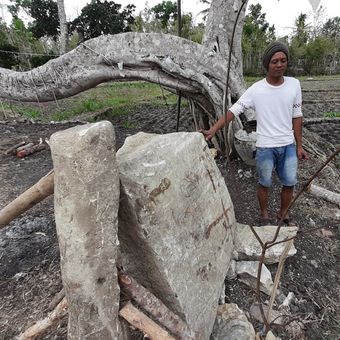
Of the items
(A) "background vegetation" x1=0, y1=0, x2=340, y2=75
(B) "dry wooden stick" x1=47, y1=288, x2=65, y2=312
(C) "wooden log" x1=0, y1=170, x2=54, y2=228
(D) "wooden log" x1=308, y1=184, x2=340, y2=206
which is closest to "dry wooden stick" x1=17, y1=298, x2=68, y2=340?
(B) "dry wooden stick" x1=47, y1=288, x2=65, y2=312

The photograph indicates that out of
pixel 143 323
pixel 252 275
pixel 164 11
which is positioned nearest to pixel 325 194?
pixel 252 275

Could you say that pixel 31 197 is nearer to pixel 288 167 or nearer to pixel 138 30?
pixel 288 167

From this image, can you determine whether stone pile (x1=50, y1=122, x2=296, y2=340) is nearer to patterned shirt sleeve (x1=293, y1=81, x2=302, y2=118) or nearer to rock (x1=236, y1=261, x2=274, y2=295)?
rock (x1=236, y1=261, x2=274, y2=295)

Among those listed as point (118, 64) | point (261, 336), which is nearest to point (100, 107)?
point (118, 64)

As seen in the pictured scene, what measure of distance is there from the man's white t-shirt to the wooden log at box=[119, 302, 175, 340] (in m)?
1.67

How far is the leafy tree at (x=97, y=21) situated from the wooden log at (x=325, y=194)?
17.7m

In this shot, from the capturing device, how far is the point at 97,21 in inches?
728

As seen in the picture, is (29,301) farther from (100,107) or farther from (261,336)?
(100,107)

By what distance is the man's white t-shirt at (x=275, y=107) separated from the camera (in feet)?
7.79

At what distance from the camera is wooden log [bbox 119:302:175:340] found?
1287 millimetres

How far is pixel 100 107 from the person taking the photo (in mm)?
8875

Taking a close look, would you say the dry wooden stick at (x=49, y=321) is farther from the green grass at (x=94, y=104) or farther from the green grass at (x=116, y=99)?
the green grass at (x=94, y=104)

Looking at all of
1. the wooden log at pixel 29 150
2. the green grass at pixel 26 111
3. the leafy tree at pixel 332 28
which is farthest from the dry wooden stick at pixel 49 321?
the leafy tree at pixel 332 28

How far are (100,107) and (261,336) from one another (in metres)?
8.09
